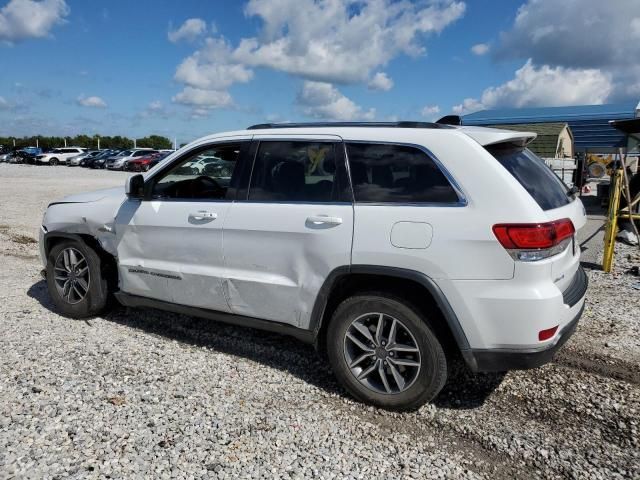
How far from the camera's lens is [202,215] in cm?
402

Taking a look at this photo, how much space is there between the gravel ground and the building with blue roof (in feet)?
92.9

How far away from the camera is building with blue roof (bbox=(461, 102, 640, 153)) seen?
98.1 feet

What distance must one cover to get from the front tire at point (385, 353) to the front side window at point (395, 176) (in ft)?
2.16

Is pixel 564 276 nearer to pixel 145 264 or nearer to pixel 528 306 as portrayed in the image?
pixel 528 306

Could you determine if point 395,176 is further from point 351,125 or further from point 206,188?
point 206,188

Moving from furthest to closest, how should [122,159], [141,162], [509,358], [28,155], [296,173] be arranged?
1. [28,155]
2. [122,159]
3. [141,162]
4. [296,173]
5. [509,358]

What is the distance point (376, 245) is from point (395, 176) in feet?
1.55

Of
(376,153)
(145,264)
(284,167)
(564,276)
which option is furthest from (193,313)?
(564,276)

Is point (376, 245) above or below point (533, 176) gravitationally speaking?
below

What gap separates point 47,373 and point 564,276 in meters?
3.69

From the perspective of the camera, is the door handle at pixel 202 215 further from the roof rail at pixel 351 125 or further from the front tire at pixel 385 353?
the front tire at pixel 385 353

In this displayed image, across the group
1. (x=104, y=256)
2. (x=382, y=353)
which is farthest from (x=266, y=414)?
(x=104, y=256)

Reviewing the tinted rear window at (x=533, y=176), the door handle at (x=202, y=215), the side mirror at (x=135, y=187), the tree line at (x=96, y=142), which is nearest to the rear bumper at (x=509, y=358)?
the tinted rear window at (x=533, y=176)

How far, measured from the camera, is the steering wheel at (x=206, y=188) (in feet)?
A: 14.0
